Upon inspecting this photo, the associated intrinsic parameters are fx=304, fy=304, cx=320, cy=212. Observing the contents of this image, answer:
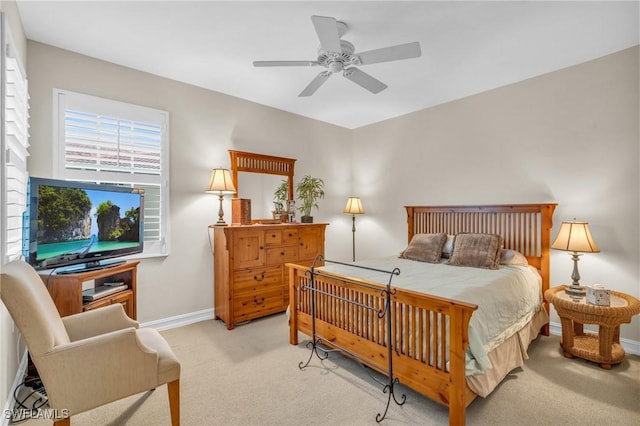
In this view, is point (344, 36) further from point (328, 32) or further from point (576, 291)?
point (576, 291)

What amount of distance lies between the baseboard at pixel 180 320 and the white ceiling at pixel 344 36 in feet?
8.88

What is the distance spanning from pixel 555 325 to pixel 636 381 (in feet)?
3.20

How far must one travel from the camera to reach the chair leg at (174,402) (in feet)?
5.62

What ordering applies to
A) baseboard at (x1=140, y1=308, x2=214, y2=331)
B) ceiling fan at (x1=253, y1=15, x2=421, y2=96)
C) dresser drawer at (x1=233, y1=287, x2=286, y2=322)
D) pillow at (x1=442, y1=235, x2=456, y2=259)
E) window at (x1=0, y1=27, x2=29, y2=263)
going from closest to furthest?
1. window at (x1=0, y1=27, x2=29, y2=263)
2. ceiling fan at (x1=253, y1=15, x2=421, y2=96)
3. baseboard at (x1=140, y1=308, x2=214, y2=331)
4. dresser drawer at (x1=233, y1=287, x2=286, y2=322)
5. pillow at (x1=442, y1=235, x2=456, y2=259)

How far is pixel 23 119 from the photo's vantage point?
88.7 inches

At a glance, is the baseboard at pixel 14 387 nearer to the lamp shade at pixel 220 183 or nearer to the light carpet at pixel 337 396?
the light carpet at pixel 337 396

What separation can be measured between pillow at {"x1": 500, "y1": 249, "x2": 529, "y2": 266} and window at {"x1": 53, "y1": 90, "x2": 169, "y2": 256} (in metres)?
3.66

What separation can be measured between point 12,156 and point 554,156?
462 cm

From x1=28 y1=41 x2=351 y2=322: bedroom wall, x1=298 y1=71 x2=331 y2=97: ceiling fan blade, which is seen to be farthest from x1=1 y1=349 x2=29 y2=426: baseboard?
x1=298 y1=71 x2=331 y2=97: ceiling fan blade

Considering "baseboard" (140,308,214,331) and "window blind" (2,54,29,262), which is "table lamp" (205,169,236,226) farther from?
"window blind" (2,54,29,262)

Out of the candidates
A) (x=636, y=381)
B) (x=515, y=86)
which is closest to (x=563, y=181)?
(x=515, y=86)

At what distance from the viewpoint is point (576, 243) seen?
2730 mm

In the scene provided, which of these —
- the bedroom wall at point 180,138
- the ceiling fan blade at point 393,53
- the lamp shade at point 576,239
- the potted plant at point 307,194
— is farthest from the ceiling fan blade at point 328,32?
the lamp shade at point 576,239

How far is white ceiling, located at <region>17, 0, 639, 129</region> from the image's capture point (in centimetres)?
227
